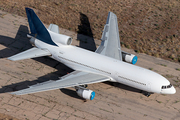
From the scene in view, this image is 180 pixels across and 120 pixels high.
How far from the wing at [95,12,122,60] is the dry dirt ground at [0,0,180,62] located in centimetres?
502

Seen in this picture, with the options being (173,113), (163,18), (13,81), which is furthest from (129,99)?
(163,18)

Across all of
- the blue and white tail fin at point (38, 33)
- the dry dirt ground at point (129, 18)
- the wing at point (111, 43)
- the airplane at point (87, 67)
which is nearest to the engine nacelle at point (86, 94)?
the airplane at point (87, 67)

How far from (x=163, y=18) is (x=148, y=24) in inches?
200

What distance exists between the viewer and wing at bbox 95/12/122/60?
112 feet

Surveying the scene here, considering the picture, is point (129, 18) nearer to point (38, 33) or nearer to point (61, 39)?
point (61, 39)

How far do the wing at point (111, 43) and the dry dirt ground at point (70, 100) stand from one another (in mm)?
5146

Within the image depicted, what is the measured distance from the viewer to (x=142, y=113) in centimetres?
2789

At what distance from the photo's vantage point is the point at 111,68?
29344 mm

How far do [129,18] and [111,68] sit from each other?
2414 cm

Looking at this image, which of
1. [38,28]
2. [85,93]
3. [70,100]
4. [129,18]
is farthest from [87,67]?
[129,18]

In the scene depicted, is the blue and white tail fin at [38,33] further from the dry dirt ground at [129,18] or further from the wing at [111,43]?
the dry dirt ground at [129,18]

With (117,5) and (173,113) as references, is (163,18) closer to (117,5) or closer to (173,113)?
(117,5)

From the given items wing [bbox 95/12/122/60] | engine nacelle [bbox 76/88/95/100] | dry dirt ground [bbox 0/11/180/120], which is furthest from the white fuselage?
engine nacelle [bbox 76/88/95/100]

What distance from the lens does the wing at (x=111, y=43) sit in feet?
112
